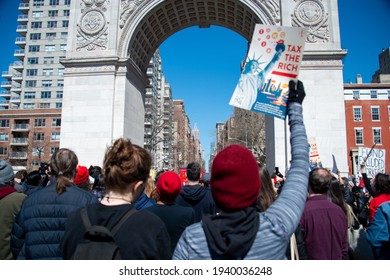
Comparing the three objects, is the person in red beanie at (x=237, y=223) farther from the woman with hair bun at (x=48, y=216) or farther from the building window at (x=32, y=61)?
the building window at (x=32, y=61)

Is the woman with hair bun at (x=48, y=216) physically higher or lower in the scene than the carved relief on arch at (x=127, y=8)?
lower

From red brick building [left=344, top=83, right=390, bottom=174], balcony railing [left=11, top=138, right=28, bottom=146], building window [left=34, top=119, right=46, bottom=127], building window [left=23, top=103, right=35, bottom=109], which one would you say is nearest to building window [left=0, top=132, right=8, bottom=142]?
balcony railing [left=11, top=138, right=28, bottom=146]

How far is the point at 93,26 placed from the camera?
699 inches

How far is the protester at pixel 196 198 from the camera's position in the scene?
4809 millimetres

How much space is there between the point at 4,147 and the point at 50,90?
1464 cm

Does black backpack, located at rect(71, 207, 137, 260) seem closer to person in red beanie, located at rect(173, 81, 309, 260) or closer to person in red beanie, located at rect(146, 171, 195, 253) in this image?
person in red beanie, located at rect(173, 81, 309, 260)

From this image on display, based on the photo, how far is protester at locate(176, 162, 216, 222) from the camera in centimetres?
481

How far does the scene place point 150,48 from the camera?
22.1 m

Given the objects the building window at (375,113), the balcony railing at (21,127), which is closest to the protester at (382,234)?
the building window at (375,113)

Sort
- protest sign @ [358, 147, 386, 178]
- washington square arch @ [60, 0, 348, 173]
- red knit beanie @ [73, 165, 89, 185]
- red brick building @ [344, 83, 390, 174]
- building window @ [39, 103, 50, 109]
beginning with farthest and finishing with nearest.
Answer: building window @ [39, 103, 50, 109] → red brick building @ [344, 83, 390, 174] → washington square arch @ [60, 0, 348, 173] → protest sign @ [358, 147, 386, 178] → red knit beanie @ [73, 165, 89, 185]

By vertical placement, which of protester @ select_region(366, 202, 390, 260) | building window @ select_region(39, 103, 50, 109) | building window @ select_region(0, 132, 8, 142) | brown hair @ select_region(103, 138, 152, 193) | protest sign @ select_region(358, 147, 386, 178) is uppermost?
building window @ select_region(39, 103, 50, 109)

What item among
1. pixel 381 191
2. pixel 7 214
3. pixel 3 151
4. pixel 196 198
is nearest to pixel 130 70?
pixel 196 198

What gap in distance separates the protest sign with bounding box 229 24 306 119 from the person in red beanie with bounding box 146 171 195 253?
4.24 ft

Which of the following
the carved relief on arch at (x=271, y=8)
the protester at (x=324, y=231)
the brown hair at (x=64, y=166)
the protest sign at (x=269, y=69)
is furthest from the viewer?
the carved relief on arch at (x=271, y=8)
